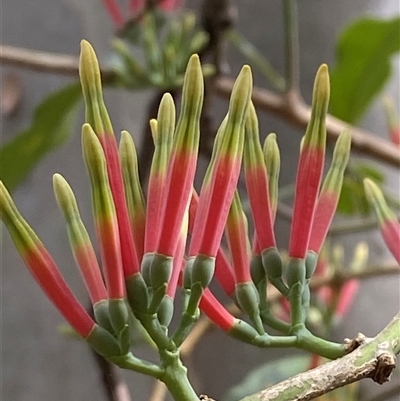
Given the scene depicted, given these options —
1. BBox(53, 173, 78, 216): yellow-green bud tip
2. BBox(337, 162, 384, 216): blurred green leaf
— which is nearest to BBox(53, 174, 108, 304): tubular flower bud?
BBox(53, 173, 78, 216): yellow-green bud tip

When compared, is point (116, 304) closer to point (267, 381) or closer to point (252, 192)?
point (252, 192)

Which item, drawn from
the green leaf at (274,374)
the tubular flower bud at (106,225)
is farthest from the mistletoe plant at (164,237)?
the green leaf at (274,374)

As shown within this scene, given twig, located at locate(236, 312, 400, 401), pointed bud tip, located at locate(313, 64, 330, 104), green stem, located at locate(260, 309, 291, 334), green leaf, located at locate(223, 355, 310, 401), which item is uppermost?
pointed bud tip, located at locate(313, 64, 330, 104)

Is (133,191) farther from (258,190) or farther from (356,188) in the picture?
(356,188)

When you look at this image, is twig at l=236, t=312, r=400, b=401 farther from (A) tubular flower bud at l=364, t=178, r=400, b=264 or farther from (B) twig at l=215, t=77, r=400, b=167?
(B) twig at l=215, t=77, r=400, b=167

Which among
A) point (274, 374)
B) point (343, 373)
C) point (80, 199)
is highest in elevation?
point (80, 199)

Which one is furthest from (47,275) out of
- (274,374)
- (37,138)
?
(274,374)
